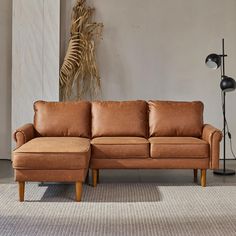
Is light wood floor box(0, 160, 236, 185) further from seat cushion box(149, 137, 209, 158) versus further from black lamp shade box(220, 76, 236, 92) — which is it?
black lamp shade box(220, 76, 236, 92)

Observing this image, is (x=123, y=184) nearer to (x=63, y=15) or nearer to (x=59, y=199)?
(x=59, y=199)

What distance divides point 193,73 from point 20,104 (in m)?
2.45

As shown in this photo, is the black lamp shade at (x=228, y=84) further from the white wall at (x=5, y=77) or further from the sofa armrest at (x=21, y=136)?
the white wall at (x=5, y=77)

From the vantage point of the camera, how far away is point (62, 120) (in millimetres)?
5004

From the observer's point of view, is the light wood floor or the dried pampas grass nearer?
the light wood floor

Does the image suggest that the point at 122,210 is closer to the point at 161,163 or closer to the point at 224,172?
the point at 161,163

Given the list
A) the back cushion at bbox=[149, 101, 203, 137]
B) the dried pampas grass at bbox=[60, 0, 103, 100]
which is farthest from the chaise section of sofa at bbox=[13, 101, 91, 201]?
the dried pampas grass at bbox=[60, 0, 103, 100]

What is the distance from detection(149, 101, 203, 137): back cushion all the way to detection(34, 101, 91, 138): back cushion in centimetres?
77

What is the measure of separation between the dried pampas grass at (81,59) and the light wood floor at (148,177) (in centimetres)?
133

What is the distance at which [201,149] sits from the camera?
4512 mm

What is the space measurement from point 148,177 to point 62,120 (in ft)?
3.86

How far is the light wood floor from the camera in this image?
190 inches

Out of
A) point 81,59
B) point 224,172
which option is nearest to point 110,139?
point 224,172

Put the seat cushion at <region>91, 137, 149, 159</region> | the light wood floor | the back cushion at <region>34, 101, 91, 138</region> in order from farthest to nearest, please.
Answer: the back cushion at <region>34, 101, 91, 138</region> < the light wood floor < the seat cushion at <region>91, 137, 149, 159</region>
